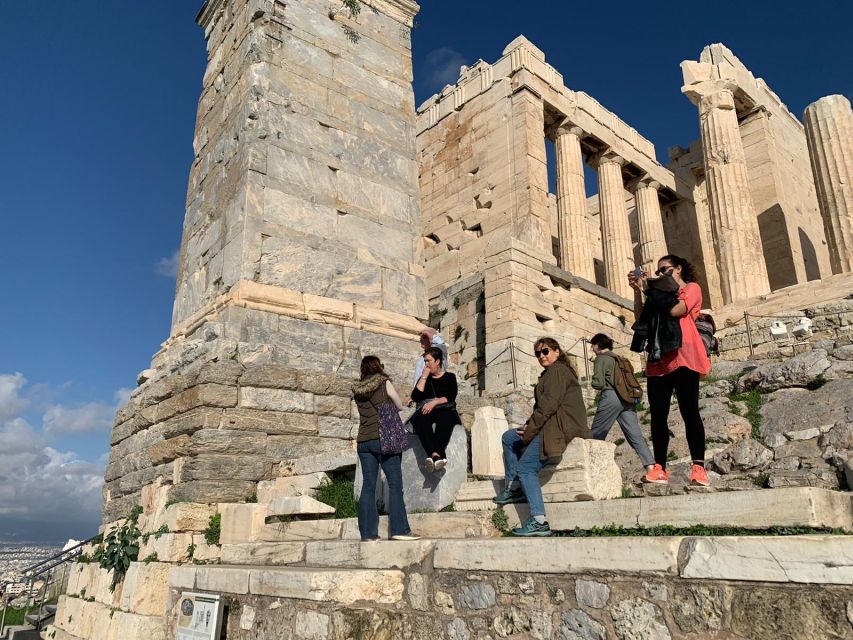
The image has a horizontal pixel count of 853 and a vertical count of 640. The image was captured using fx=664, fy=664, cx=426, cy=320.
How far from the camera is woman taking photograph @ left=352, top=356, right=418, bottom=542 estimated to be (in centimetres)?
483

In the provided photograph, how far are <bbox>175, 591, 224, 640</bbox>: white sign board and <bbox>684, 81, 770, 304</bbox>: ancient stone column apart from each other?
646 inches

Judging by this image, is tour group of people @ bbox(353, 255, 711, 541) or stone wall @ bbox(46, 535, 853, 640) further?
tour group of people @ bbox(353, 255, 711, 541)

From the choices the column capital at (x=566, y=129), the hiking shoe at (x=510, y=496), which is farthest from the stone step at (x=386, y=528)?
the column capital at (x=566, y=129)

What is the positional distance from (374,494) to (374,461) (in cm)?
28

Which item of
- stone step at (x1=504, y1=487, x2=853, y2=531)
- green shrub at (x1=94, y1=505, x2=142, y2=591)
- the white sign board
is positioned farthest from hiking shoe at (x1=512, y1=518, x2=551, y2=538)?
green shrub at (x1=94, y1=505, x2=142, y2=591)

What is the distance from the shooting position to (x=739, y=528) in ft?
11.4

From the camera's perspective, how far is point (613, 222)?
21.5 metres

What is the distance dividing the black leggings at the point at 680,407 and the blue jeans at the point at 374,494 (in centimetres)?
193

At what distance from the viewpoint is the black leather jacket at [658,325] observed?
4.75 meters

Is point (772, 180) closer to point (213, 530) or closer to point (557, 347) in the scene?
point (557, 347)

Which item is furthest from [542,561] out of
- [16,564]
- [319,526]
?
[16,564]

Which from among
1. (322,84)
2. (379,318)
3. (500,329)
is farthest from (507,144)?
(379,318)

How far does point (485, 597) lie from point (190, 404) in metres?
4.28

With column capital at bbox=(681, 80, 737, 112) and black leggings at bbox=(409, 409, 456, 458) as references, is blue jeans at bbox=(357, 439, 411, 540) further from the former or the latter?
column capital at bbox=(681, 80, 737, 112)
